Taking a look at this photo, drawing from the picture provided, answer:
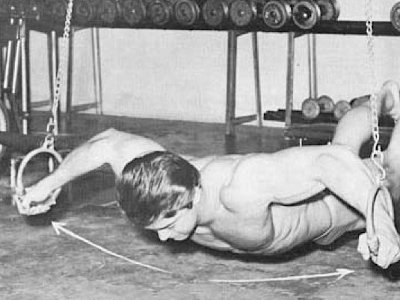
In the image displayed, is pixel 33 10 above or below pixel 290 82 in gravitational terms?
above

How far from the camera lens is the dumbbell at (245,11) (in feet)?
15.3

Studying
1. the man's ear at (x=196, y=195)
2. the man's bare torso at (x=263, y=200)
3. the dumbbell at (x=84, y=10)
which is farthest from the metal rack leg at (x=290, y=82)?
the man's ear at (x=196, y=195)

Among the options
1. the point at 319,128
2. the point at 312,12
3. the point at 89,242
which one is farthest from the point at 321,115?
the point at 89,242

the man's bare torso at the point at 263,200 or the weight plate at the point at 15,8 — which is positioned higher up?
the weight plate at the point at 15,8

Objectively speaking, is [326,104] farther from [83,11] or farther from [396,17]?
[83,11]

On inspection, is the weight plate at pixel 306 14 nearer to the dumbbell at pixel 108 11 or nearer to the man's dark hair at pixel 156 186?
the dumbbell at pixel 108 11

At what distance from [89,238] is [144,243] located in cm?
26

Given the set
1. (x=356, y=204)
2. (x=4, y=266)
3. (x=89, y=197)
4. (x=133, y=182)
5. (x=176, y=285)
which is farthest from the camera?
(x=89, y=197)

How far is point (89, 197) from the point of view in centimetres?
449

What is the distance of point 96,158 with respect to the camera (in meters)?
2.70

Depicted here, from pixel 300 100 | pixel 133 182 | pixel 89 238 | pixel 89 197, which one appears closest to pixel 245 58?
pixel 300 100

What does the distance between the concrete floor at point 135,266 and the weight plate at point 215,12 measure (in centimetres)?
126

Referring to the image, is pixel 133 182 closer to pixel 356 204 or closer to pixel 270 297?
pixel 356 204

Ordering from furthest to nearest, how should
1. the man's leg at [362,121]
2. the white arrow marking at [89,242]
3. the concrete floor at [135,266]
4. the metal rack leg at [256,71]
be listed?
the metal rack leg at [256,71] < the white arrow marking at [89,242] < the concrete floor at [135,266] < the man's leg at [362,121]
